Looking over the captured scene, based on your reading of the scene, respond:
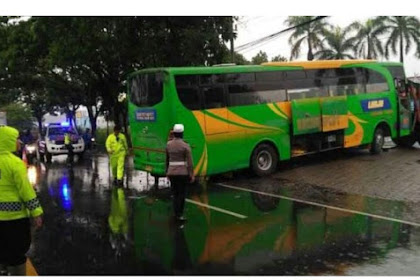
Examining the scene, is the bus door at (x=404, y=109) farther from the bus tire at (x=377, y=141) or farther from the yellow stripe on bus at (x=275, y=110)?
the yellow stripe on bus at (x=275, y=110)

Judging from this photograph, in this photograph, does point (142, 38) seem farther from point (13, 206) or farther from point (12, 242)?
point (12, 242)

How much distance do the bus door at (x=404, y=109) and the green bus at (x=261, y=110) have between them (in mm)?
56

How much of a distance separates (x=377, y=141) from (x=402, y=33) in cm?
2305

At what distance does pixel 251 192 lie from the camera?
11.3m

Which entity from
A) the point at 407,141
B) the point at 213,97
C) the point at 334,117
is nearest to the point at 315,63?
the point at 334,117

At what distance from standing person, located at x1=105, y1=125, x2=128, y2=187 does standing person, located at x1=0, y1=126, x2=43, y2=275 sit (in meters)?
7.39

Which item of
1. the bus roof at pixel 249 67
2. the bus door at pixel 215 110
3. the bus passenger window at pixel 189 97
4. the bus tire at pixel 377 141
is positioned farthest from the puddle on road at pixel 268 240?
the bus tire at pixel 377 141

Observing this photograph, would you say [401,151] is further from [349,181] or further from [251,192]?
[251,192]

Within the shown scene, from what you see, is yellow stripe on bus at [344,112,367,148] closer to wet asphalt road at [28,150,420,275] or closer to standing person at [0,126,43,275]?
wet asphalt road at [28,150,420,275]

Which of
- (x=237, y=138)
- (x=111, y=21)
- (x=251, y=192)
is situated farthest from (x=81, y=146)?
(x=251, y=192)

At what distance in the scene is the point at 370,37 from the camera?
121 ft

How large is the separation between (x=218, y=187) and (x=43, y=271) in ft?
21.9

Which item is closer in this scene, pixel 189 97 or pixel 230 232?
pixel 230 232

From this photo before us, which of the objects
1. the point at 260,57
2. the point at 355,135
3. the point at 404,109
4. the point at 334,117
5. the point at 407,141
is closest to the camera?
the point at 334,117
